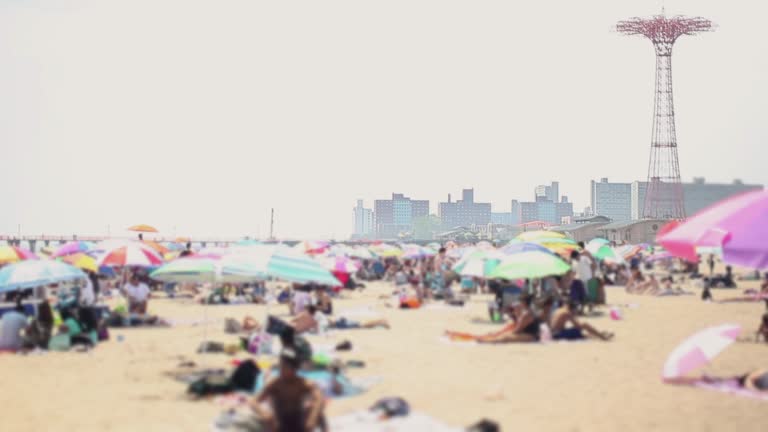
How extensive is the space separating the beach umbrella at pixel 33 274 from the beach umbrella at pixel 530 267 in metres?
6.83

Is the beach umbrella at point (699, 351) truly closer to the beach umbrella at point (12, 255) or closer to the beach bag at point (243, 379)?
the beach bag at point (243, 379)

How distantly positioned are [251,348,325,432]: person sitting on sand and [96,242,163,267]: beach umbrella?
10.7 metres

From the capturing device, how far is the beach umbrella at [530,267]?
13547mm

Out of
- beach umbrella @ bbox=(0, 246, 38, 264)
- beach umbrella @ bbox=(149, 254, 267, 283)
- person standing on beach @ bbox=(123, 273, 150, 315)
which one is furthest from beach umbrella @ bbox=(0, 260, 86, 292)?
person standing on beach @ bbox=(123, 273, 150, 315)

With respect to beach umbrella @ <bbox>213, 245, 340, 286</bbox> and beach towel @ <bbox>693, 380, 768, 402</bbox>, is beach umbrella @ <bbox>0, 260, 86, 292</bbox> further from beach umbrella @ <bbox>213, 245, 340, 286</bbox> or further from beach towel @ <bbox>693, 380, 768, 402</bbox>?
beach towel @ <bbox>693, 380, 768, 402</bbox>

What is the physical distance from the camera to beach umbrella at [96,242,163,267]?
1590 centimetres

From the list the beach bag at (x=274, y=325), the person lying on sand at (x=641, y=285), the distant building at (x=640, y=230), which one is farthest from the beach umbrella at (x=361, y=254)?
the distant building at (x=640, y=230)

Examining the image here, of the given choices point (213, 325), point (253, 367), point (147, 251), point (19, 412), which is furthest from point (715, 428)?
point (147, 251)

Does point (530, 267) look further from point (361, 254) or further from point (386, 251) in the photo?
point (386, 251)

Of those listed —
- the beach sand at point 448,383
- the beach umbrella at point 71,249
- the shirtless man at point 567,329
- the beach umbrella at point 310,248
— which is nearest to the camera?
the beach sand at point 448,383

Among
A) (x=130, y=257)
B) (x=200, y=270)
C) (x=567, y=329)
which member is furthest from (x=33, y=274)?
(x=567, y=329)

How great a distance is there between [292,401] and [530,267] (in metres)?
8.46

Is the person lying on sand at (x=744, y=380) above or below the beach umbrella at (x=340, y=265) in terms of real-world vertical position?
below

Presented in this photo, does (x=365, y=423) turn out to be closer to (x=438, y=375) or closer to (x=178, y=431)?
(x=178, y=431)
